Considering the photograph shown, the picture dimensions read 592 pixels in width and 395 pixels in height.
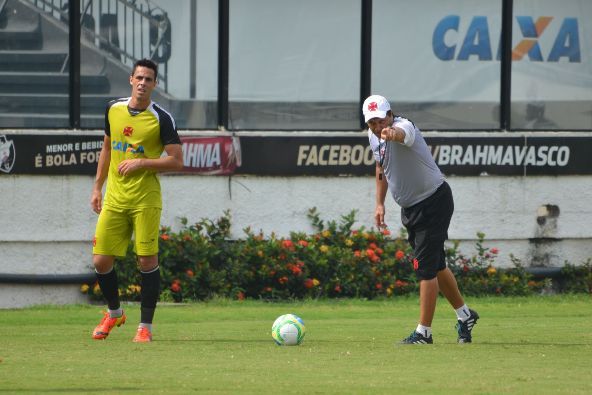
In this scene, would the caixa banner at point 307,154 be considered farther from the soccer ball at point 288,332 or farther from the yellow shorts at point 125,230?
the soccer ball at point 288,332

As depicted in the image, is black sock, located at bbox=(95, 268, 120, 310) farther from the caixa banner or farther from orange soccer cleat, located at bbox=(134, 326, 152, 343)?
the caixa banner

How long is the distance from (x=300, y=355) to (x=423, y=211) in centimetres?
174

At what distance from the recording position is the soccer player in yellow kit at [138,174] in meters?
10.9

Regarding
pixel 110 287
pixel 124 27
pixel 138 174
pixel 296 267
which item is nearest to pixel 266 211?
pixel 296 267

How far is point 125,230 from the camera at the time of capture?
443 inches

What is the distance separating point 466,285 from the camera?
16.9 meters

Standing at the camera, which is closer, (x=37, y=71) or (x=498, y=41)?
(x=37, y=71)

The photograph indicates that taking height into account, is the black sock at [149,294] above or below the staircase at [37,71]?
below

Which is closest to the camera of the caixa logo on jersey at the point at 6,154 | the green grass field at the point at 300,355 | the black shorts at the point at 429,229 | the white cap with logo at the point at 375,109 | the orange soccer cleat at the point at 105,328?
the green grass field at the point at 300,355

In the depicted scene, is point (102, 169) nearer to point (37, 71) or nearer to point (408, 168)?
point (408, 168)

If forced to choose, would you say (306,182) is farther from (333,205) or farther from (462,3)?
(462,3)

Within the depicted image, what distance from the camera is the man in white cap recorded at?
10.6m

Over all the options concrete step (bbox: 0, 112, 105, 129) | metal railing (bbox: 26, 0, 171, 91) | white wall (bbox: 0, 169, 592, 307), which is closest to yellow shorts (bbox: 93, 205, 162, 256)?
white wall (bbox: 0, 169, 592, 307)

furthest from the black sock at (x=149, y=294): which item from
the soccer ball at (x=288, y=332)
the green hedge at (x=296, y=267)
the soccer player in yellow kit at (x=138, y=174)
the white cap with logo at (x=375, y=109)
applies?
the green hedge at (x=296, y=267)
